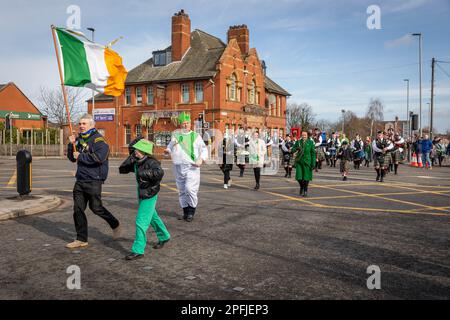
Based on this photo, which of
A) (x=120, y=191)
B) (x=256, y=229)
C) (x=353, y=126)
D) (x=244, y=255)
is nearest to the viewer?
(x=244, y=255)

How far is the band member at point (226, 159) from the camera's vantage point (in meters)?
13.4

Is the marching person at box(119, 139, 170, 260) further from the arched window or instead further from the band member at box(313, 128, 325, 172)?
the arched window

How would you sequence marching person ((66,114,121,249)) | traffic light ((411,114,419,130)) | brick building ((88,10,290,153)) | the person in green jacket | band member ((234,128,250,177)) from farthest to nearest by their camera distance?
brick building ((88,10,290,153)) → traffic light ((411,114,419,130)) → band member ((234,128,250,177)) → the person in green jacket → marching person ((66,114,121,249))

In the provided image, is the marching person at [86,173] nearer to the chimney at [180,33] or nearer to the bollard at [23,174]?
the bollard at [23,174]

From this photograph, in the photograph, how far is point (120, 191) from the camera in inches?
484

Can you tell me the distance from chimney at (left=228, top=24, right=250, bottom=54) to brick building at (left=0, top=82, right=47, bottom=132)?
35075 mm

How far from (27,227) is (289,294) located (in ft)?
17.3

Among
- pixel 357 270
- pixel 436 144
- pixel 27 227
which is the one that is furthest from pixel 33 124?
pixel 357 270

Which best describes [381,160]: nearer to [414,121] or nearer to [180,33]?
[414,121]

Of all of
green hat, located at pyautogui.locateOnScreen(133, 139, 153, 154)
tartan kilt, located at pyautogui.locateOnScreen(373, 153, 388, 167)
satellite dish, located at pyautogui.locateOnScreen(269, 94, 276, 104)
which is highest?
satellite dish, located at pyautogui.locateOnScreen(269, 94, 276, 104)

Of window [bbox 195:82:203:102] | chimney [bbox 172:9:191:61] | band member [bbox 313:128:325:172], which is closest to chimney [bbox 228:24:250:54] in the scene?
chimney [bbox 172:9:191:61]

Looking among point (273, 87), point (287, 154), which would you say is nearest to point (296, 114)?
point (273, 87)

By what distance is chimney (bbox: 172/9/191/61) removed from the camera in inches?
1580
